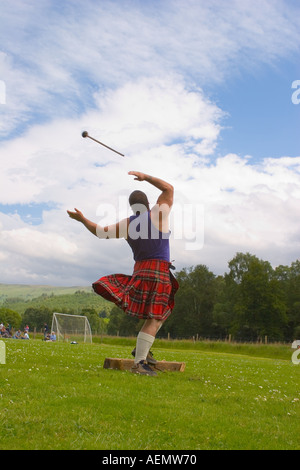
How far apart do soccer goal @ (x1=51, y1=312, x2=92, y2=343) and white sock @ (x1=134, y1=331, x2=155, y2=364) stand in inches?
1673

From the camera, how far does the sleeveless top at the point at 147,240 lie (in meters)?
7.94

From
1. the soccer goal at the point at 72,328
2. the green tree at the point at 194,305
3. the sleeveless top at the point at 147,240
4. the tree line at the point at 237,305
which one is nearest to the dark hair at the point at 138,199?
the sleeveless top at the point at 147,240

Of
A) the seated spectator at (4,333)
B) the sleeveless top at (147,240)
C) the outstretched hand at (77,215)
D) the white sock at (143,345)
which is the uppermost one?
the outstretched hand at (77,215)

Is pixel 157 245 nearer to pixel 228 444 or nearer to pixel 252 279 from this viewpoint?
pixel 228 444

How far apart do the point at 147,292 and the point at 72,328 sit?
152 ft

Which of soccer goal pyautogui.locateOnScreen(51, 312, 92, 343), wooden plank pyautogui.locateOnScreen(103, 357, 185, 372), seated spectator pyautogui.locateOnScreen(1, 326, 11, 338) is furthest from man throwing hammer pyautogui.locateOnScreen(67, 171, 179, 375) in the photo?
seated spectator pyautogui.locateOnScreen(1, 326, 11, 338)

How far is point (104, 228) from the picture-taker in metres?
8.26

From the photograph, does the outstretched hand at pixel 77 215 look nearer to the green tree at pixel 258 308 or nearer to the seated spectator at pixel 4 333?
the seated spectator at pixel 4 333

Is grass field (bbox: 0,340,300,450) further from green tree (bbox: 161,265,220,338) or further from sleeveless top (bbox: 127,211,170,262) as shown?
green tree (bbox: 161,265,220,338)

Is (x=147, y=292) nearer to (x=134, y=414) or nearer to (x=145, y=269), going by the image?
(x=145, y=269)

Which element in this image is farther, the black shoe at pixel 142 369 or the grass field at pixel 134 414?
the black shoe at pixel 142 369

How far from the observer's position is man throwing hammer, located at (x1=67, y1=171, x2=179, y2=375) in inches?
305

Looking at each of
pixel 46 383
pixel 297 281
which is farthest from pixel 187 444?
pixel 297 281

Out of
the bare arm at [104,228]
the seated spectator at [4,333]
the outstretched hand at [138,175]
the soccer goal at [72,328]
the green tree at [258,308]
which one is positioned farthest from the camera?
the green tree at [258,308]
